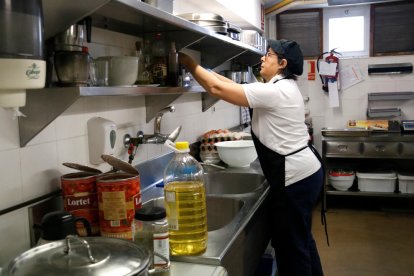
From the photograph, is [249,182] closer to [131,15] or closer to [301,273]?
[301,273]

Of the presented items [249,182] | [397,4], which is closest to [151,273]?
[249,182]

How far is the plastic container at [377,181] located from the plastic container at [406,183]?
6 cm

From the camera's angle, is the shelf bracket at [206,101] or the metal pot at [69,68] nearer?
the metal pot at [69,68]

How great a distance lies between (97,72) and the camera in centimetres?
141

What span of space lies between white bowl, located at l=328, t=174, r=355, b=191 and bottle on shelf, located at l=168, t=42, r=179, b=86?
3127mm

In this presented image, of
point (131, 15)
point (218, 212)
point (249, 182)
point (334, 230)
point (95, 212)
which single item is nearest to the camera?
point (95, 212)

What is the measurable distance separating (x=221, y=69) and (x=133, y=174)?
207 centimetres

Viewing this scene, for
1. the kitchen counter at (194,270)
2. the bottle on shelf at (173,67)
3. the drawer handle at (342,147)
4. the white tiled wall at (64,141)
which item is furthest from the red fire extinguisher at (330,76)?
the kitchen counter at (194,270)

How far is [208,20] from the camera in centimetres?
201

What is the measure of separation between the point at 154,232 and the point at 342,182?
3.65m

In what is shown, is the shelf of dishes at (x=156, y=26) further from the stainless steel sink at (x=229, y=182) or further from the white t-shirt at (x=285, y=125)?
the stainless steel sink at (x=229, y=182)

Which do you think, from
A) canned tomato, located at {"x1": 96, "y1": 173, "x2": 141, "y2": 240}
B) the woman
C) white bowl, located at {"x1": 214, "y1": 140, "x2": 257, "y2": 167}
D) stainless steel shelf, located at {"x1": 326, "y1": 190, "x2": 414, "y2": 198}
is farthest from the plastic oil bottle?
stainless steel shelf, located at {"x1": 326, "y1": 190, "x2": 414, "y2": 198}

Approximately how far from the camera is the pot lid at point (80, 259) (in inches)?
34.3

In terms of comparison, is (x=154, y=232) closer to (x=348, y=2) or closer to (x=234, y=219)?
(x=234, y=219)
